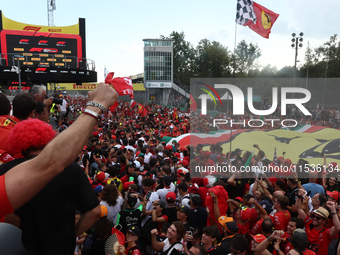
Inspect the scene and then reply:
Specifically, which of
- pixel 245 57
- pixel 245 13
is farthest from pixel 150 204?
pixel 245 57

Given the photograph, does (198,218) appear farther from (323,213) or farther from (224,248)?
(323,213)

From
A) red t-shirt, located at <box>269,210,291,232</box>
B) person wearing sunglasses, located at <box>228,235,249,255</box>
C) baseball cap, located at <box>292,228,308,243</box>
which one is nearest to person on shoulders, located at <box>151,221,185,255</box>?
person wearing sunglasses, located at <box>228,235,249,255</box>

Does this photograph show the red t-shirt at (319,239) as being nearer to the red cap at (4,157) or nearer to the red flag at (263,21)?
the red cap at (4,157)

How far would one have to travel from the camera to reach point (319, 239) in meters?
3.87

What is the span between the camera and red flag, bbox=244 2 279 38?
10800mm

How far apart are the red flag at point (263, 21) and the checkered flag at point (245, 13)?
0.57ft

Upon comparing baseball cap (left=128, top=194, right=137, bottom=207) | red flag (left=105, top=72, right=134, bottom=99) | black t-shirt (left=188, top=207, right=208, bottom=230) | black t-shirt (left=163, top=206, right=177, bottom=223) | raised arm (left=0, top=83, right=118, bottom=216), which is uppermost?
red flag (left=105, top=72, right=134, bottom=99)

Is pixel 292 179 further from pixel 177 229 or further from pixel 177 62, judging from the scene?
pixel 177 62

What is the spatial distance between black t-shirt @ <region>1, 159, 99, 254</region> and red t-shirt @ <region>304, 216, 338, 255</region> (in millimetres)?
3595

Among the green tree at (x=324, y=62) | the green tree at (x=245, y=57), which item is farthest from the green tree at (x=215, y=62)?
the green tree at (x=324, y=62)

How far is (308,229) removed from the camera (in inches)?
162

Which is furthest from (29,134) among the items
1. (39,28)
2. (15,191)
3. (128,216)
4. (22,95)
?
(39,28)

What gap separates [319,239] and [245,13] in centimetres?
918

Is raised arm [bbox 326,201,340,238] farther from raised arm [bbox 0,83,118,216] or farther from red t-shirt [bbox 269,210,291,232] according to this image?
raised arm [bbox 0,83,118,216]
